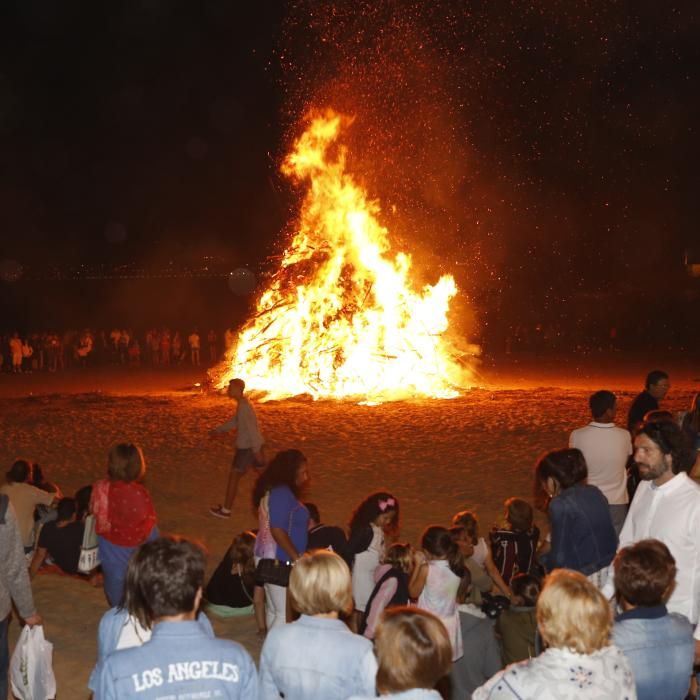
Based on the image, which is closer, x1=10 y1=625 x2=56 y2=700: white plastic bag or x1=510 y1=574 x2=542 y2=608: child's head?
x1=10 y1=625 x2=56 y2=700: white plastic bag

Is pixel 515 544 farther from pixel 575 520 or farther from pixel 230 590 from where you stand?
pixel 230 590

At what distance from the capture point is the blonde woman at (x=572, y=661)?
288 centimetres

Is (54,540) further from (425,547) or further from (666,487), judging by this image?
(666,487)

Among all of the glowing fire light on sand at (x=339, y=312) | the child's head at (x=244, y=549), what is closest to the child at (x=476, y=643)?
the child's head at (x=244, y=549)

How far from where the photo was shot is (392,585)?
468cm

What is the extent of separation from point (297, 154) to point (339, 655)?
21671 millimetres

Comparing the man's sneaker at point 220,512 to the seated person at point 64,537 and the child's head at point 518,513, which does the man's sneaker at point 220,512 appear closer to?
the seated person at point 64,537

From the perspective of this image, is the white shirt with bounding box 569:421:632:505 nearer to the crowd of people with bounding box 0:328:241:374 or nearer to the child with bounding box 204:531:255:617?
the child with bounding box 204:531:255:617

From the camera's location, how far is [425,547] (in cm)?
496

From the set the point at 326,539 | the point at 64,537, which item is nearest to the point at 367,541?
the point at 326,539

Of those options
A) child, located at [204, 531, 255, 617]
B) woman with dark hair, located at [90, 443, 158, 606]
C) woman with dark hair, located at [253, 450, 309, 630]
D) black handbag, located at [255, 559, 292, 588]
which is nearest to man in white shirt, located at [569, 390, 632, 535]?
woman with dark hair, located at [253, 450, 309, 630]

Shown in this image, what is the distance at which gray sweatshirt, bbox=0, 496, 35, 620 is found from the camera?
13.9 feet

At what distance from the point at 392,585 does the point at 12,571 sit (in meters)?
1.99

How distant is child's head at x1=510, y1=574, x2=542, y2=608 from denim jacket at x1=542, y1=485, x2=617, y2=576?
0.60ft
